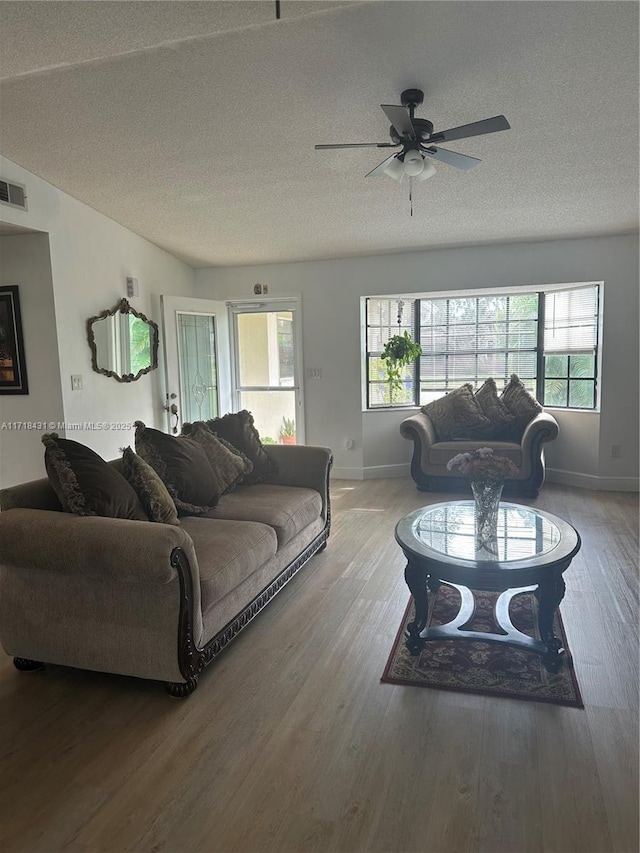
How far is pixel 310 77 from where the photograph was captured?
120 inches

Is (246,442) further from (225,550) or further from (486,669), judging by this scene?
(486,669)

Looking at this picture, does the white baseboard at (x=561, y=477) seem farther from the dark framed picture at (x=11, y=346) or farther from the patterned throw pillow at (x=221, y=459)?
the dark framed picture at (x=11, y=346)

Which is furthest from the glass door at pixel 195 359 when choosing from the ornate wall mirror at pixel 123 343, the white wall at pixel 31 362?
the white wall at pixel 31 362

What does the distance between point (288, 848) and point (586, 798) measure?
3.03ft

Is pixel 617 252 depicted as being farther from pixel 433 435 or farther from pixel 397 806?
pixel 397 806

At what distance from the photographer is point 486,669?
7.97ft

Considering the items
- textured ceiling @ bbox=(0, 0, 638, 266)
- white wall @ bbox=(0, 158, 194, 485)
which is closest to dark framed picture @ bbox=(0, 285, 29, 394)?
white wall @ bbox=(0, 158, 194, 485)

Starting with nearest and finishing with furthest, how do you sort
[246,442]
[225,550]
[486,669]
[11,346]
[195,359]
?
1. [486,669]
2. [225,550]
3. [246,442]
4. [11,346]
5. [195,359]

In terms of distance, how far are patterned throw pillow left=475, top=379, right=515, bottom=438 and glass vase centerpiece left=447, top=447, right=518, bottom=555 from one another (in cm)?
299

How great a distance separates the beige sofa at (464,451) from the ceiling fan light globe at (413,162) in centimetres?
283

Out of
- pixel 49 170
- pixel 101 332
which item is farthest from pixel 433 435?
pixel 49 170

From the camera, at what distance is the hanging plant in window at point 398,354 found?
6074mm

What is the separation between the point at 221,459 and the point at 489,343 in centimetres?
386

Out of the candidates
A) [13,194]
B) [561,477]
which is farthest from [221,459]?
[561,477]
